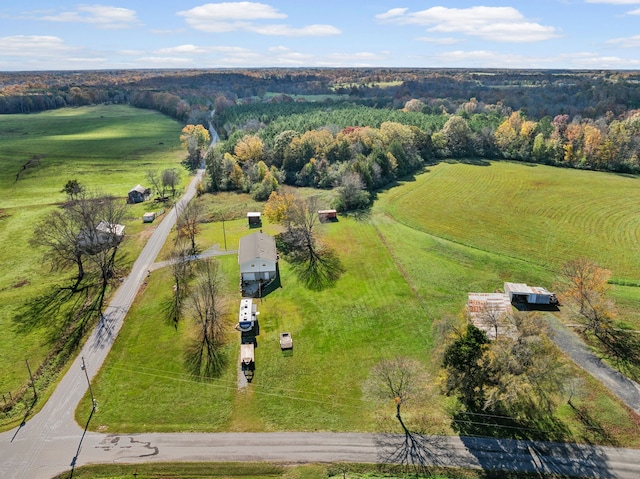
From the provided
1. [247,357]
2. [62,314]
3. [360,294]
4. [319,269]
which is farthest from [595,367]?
[62,314]

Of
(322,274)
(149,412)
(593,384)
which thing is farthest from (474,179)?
(149,412)

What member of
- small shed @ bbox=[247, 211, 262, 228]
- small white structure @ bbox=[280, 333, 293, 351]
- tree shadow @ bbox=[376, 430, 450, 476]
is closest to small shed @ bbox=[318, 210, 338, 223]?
small shed @ bbox=[247, 211, 262, 228]

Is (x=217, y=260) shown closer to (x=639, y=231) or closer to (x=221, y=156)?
(x=221, y=156)

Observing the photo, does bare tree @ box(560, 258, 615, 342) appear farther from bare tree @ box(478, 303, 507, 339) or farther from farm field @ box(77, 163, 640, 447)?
bare tree @ box(478, 303, 507, 339)

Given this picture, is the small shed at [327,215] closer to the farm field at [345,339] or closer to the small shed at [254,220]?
the farm field at [345,339]

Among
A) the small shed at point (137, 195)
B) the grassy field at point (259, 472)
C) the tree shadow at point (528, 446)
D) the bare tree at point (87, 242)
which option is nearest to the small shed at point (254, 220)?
the bare tree at point (87, 242)

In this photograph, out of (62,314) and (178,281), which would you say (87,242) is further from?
(178,281)
